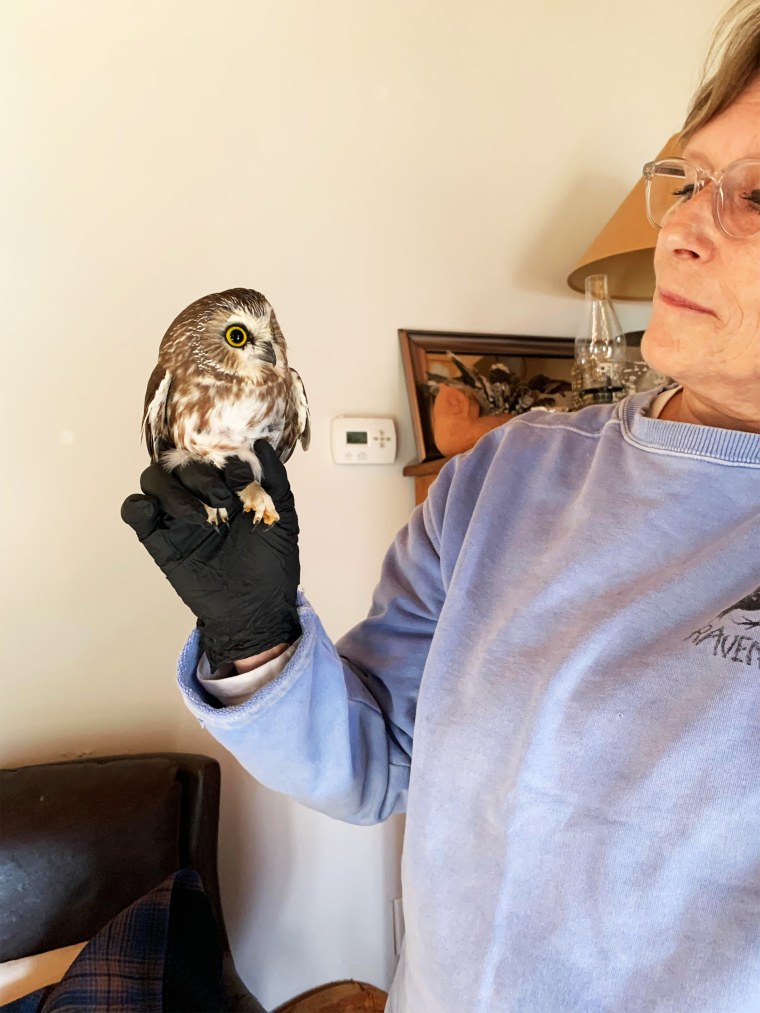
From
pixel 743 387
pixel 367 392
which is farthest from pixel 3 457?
pixel 743 387

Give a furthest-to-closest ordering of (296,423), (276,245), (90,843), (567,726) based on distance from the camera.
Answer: (276,245) → (90,843) → (296,423) → (567,726)

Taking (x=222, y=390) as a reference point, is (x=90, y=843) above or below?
below

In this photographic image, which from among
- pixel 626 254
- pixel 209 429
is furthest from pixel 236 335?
pixel 626 254

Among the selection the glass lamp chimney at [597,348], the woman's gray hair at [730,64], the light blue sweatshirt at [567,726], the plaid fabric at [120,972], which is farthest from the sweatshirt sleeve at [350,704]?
the glass lamp chimney at [597,348]

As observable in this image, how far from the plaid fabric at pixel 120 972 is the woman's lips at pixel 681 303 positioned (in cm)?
101

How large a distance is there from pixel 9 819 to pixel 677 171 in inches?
50.6

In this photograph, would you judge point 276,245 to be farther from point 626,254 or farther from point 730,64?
point 730,64

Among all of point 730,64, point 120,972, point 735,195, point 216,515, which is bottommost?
point 120,972

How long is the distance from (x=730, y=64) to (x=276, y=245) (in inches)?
36.5

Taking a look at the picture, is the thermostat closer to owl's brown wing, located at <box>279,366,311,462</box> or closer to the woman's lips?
owl's brown wing, located at <box>279,366,311,462</box>

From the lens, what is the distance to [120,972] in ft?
2.85

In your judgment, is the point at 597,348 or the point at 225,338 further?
the point at 597,348

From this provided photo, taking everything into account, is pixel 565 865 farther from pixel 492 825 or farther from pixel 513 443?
pixel 513 443

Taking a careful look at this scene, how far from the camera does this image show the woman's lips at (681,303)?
1.92 feet
